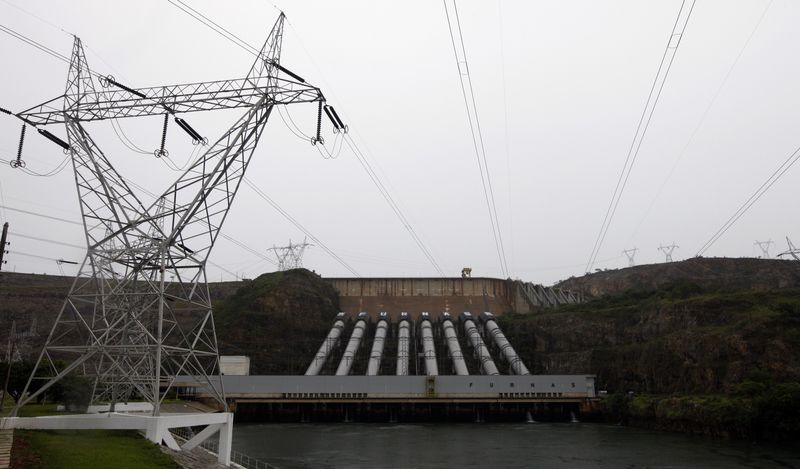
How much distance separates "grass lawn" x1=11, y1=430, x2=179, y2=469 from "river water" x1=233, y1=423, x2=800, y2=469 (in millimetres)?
12163

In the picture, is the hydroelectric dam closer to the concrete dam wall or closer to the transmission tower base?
the concrete dam wall

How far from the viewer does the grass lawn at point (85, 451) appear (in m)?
17.0

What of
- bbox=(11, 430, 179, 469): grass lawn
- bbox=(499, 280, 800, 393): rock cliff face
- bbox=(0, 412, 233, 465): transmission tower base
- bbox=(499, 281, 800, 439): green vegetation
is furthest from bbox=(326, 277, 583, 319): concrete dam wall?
bbox=(11, 430, 179, 469): grass lawn

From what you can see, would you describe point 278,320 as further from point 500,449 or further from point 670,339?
point 670,339

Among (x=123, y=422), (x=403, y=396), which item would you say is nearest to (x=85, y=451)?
(x=123, y=422)

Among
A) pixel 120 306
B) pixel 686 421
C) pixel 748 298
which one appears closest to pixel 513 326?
pixel 748 298

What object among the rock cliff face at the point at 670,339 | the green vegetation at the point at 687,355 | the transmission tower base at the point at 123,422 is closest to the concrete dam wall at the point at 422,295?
the rock cliff face at the point at 670,339

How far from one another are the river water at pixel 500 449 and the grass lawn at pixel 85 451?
39.9 feet

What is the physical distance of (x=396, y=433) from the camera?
1996 inches

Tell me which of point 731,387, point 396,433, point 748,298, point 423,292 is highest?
point 423,292

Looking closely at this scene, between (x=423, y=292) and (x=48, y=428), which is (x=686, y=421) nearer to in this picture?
(x=48, y=428)

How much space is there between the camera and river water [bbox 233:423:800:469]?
33.4 meters

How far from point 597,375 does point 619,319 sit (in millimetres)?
8026

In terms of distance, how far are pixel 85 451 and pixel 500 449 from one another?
2794 centimetres
